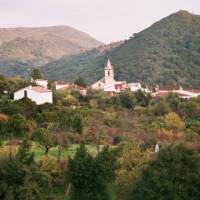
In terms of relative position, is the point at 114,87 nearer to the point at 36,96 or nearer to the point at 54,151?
the point at 36,96

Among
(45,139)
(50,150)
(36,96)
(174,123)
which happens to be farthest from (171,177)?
(36,96)

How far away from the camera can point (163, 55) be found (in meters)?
84.4

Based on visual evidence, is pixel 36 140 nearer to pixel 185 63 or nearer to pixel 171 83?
pixel 171 83

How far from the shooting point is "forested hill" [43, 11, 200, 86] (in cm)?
7681

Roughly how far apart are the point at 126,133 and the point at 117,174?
428 inches

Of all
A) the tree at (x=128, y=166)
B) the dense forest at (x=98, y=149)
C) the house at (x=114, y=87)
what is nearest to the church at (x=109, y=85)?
the house at (x=114, y=87)

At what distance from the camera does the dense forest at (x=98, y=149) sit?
65.8ft

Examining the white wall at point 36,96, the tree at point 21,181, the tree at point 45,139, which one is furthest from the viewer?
the white wall at point 36,96

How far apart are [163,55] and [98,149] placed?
57.6 m

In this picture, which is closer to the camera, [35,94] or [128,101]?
[35,94]

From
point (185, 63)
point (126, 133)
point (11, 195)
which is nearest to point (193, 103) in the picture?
point (126, 133)

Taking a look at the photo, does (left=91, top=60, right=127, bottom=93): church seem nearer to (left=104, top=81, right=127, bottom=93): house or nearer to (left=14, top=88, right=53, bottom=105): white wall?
(left=104, top=81, right=127, bottom=93): house

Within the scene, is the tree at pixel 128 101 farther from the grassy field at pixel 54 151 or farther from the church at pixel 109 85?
the grassy field at pixel 54 151

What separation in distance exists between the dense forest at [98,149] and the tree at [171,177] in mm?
36
